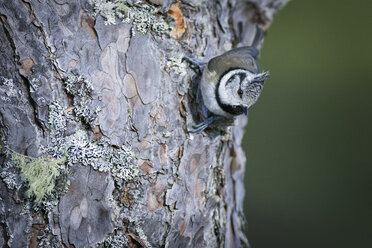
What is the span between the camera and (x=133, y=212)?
1.12m

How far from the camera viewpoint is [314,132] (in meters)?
3.00

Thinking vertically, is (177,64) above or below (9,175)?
above

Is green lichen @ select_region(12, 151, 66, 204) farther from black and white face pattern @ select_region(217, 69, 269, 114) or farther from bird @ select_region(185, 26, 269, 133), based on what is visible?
black and white face pattern @ select_region(217, 69, 269, 114)

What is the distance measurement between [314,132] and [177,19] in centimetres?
209

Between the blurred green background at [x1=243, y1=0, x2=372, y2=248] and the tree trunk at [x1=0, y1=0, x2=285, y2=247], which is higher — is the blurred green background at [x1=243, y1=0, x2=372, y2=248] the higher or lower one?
the higher one

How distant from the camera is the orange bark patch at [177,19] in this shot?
1.24 m

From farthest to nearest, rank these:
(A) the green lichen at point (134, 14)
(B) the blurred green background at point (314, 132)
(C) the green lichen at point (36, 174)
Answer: (B) the blurred green background at point (314, 132) < (A) the green lichen at point (134, 14) < (C) the green lichen at point (36, 174)

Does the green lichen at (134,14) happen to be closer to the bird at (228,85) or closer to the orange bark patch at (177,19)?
the orange bark patch at (177,19)

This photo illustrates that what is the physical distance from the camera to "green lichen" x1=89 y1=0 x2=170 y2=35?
1105mm

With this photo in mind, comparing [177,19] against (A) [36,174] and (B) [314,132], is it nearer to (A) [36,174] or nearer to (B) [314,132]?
(A) [36,174]

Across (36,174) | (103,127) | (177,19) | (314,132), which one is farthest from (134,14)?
(314,132)

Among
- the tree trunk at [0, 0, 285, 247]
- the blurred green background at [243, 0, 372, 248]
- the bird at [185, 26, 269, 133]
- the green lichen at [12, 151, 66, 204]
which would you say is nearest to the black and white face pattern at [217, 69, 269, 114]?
the bird at [185, 26, 269, 133]

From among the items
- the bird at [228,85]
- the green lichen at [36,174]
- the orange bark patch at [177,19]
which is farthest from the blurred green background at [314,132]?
the green lichen at [36,174]

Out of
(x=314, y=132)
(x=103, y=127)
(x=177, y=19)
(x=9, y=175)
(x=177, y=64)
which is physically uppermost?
(x=314, y=132)
